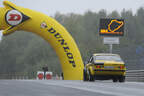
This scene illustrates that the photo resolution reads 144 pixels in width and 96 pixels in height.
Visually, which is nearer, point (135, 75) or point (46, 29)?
point (135, 75)

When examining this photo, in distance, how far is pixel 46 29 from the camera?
107 feet

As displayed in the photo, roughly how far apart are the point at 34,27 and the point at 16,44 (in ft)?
216

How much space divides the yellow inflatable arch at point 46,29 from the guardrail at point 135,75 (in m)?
4.94

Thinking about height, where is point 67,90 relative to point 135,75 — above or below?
below

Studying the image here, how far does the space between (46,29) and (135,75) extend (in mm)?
8538

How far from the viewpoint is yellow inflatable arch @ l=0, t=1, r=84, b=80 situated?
31.2 meters

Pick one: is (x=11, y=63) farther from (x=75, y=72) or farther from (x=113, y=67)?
(x=113, y=67)

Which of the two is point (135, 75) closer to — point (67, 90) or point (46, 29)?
point (46, 29)

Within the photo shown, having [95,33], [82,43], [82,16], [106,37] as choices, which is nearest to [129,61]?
[106,37]

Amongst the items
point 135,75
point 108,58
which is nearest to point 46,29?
point 135,75

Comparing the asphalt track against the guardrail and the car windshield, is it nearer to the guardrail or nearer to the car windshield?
the car windshield

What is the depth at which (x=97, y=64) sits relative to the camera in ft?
63.6

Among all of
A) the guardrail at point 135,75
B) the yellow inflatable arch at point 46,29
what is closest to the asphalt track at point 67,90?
the guardrail at point 135,75

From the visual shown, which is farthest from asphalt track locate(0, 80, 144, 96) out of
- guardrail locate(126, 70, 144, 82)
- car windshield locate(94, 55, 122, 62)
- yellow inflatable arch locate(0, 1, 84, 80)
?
yellow inflatable arch locate(0, 1, 84, 80)
